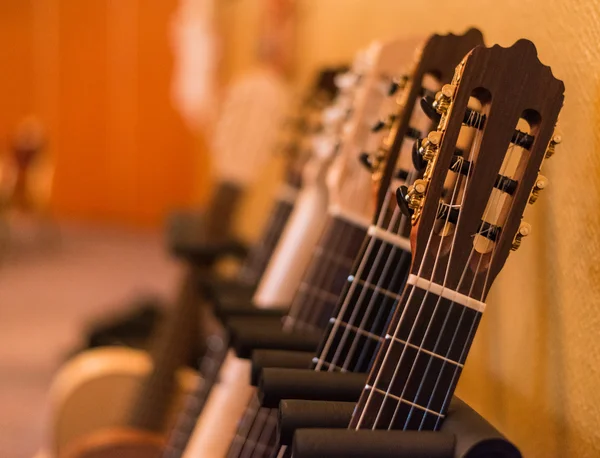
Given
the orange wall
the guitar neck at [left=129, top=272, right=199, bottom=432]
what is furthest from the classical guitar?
the orange wall

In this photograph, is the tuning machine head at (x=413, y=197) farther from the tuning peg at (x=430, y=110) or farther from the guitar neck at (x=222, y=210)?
the guitar neck at (x=222, y=210)

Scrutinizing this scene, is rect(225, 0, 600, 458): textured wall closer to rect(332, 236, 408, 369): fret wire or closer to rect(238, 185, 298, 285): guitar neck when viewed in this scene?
rect(332, 236, 408, 369): fret wire

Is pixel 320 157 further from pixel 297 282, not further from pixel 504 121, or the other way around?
pixel 504 121

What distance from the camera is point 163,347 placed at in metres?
1.95

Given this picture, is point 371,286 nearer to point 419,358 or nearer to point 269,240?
point 419,358

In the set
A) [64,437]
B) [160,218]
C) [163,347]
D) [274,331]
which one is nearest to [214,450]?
[274,331]

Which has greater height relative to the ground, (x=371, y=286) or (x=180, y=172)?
(x=180, y=172)

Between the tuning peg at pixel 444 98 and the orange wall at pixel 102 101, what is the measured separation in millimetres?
5871

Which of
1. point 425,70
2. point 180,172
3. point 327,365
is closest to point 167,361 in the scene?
point 327,365

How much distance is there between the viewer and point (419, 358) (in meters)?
0.69

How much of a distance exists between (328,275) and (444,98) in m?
0.41

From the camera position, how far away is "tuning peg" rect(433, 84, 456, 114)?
0.66 meters

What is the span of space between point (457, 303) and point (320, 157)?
533 millimetres

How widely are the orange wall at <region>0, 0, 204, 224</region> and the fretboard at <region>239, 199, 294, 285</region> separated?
4938 mm
